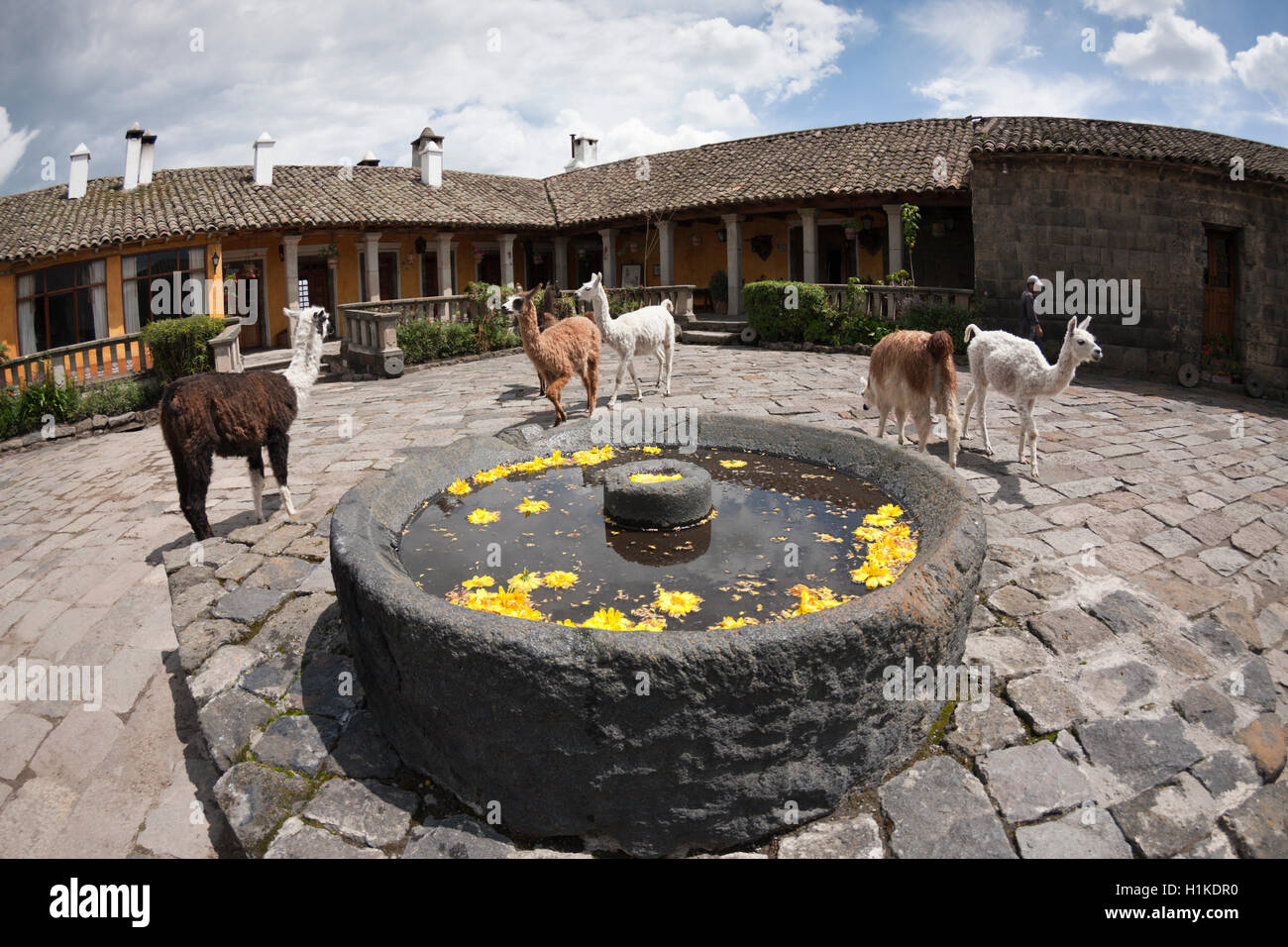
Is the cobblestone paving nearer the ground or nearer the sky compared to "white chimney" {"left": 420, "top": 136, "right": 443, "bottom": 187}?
nearer the ground

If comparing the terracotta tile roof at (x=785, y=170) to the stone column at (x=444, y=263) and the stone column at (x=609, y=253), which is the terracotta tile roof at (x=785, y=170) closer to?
the stone column at (x=609, y=253)

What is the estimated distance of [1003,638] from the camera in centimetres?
506

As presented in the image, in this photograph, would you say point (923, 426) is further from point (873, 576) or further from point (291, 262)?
point (291, 262)

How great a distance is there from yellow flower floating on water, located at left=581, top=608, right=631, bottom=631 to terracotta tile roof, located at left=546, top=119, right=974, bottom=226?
16180 millimetres

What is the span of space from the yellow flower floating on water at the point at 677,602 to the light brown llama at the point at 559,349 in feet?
15.3

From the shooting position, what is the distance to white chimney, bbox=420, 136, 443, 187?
2423 cm

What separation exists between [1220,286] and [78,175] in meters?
24.5

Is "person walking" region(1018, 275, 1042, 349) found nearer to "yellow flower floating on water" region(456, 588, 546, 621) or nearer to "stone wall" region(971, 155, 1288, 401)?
"stone wall" region(971, 155, 1288, 401)

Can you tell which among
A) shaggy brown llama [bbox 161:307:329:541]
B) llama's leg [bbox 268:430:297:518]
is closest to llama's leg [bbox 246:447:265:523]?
shaggy brown llama [bbox 161:307:329:541]

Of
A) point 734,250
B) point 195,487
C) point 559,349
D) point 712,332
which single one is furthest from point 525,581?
point 734,250

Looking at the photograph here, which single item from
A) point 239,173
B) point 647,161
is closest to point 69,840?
point 239,173

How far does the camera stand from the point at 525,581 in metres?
4.18
